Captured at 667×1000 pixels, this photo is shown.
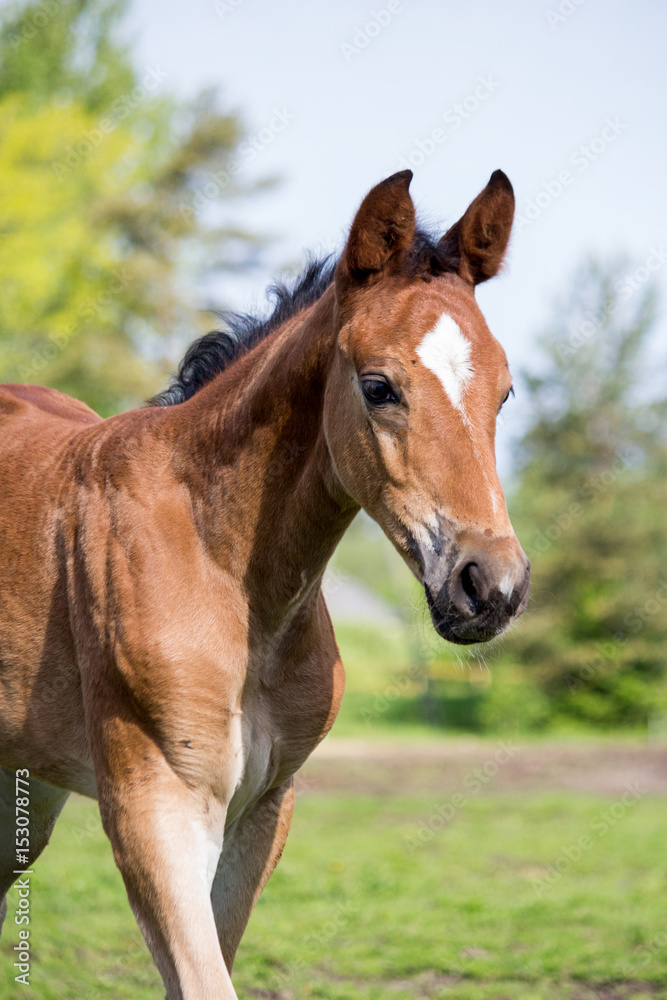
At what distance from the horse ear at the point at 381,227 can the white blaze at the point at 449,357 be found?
0.35 metres

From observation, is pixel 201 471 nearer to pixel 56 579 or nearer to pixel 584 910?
pixel 56 579

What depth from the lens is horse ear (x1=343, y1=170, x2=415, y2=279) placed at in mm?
2770

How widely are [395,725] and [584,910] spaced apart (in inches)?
841

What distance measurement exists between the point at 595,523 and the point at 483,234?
2598 cm

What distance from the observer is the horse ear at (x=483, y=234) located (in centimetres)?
301

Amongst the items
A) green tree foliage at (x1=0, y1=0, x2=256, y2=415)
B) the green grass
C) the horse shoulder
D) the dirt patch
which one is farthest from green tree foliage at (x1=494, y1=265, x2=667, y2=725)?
the horse shoulder

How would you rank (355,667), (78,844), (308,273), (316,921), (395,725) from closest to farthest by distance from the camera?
1. (308,273)
2. (316,921)
3. (78,844)
4. (395,725)
5. (355,667)

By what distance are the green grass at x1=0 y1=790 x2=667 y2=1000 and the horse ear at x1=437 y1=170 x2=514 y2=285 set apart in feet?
12.8

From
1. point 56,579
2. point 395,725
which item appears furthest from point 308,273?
point 395,725

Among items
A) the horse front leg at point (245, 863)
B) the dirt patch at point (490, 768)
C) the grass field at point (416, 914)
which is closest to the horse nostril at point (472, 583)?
the horse front leg at point (245, 863)

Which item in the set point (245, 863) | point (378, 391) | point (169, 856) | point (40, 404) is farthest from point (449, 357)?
point (40, 404)

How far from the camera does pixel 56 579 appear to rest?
326 cm

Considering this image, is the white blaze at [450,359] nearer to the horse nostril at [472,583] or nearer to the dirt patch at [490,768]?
the horse nostril at [472,583]

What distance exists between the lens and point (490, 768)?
51.7ft
